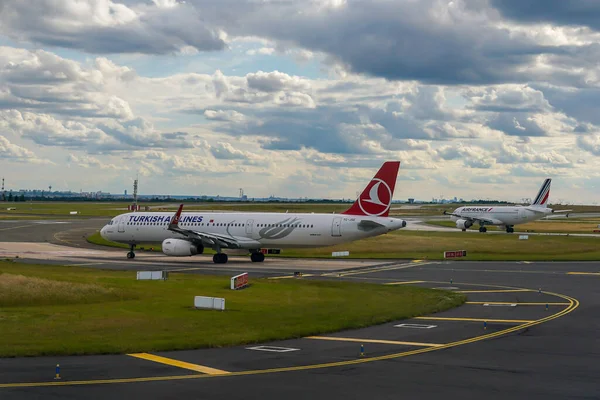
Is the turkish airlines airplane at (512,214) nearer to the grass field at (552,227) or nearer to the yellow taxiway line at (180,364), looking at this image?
the grass field at (552,227)

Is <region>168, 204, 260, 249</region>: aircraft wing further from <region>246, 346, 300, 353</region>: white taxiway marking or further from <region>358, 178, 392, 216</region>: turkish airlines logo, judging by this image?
<region>246, 346, 300, 353</region>: white taxiway marking

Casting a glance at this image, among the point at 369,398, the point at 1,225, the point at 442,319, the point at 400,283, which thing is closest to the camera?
the point at 369,398

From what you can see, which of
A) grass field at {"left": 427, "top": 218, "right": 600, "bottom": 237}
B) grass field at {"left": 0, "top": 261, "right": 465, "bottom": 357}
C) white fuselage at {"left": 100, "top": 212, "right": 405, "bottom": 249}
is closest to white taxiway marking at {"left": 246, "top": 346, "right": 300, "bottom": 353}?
grass field at {"left": 0, "top": 261, "right": 465, "bottom": 357}

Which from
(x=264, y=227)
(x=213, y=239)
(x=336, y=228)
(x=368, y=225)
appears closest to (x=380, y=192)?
(x=368, y=225)

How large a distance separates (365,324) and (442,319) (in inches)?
172

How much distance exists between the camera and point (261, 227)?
68438mm

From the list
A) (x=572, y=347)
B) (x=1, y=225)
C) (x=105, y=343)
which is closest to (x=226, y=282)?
(x=105, y=343)

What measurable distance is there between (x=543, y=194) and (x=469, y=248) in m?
49.1

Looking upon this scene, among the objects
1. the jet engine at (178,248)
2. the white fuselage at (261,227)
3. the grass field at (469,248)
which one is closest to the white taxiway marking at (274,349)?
the white fuselage at (261,227)

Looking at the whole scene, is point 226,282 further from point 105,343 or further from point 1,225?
point 1,225

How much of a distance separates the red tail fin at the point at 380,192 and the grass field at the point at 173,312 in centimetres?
1744

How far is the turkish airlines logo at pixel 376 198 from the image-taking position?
6519cm

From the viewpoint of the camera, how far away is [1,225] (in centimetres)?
12700

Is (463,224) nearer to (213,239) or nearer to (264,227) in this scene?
(264,227)
